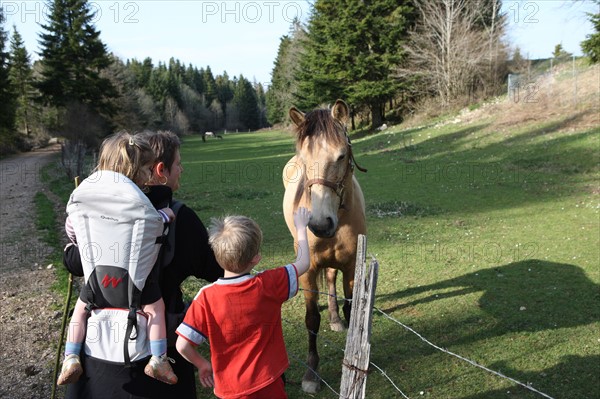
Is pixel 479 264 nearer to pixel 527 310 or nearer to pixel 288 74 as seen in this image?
pixel 527 310

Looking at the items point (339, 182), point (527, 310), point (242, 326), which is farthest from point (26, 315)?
point (527, 310)

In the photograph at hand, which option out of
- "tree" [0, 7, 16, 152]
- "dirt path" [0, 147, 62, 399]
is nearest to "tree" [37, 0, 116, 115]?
"tree" [0, 7, 16, 152]

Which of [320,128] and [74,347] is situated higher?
[320,128]

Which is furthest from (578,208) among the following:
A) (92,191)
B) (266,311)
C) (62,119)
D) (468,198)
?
(62,119)

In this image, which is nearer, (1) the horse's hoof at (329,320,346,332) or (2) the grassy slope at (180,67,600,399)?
(2) the grassy slope at (180,67,600,399)

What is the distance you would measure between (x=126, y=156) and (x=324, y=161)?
178 cm

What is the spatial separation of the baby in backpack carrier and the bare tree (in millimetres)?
29689

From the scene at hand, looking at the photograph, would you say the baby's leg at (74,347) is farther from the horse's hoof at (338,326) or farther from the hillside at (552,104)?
the hillside at (552,104)

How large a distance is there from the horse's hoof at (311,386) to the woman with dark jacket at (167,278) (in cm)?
186

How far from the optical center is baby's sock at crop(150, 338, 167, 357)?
81.0 inches

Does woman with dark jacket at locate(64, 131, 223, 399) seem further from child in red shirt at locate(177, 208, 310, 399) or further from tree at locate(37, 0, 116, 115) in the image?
tree at locate(37, 0, 116, 115)

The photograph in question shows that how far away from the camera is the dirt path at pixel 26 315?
4.11 m

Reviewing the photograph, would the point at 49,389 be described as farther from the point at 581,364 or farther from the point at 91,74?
the point at 91,74

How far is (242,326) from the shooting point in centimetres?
219
